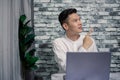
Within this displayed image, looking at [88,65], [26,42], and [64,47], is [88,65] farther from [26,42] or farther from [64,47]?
[26,42]

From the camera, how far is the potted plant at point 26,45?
2772 millimetres

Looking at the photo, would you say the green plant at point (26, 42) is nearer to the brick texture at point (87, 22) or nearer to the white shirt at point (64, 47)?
the brick texture at point (87, 22)

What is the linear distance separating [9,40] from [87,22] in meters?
0.91

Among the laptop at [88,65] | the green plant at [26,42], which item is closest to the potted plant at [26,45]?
the green plant at [26,42]

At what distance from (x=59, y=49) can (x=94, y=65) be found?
2.45 feet

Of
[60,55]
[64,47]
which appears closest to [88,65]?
[60,55]

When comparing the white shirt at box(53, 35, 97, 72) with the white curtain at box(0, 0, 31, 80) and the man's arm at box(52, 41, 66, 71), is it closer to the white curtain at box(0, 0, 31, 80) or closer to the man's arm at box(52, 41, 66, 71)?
the man's arm at box(52, 41, 66, 71)

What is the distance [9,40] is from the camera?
2.56 m

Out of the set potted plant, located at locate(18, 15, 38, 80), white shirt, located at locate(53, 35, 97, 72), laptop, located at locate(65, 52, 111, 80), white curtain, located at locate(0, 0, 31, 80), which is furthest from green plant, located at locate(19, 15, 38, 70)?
laptop, located at locate(65, 52, 111, 80)

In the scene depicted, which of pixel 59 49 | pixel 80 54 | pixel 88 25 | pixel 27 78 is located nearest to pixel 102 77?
pixel 80 54

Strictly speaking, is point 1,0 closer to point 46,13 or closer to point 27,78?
point 46,13

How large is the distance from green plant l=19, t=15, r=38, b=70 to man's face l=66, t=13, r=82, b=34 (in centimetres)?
70

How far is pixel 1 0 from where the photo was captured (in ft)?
8.27

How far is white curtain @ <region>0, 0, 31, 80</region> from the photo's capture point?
8.20 ft
